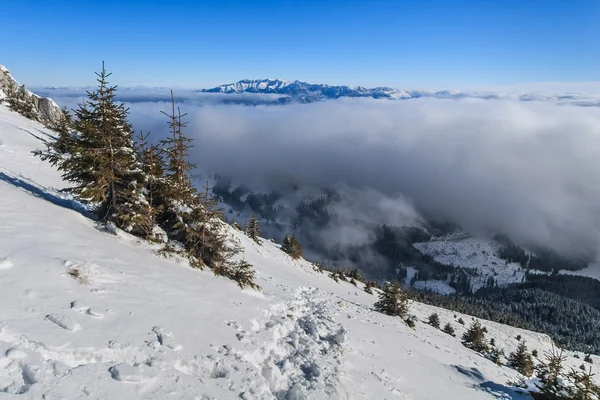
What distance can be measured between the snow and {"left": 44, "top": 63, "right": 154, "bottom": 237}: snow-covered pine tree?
123 cm

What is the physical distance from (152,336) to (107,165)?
11172 millimetres

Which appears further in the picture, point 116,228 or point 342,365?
point 116,228

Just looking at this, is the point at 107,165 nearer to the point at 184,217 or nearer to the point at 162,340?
the point at 184,217

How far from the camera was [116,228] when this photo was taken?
17.1 meters

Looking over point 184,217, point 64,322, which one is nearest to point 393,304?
point 184,217

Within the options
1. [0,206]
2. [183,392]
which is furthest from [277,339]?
[0,206]

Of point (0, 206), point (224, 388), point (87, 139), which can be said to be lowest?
point (224, 388)

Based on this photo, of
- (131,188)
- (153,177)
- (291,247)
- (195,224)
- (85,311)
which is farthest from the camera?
(291,247)

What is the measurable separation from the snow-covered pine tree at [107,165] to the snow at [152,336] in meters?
1.23

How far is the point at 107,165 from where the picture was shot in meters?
16.8

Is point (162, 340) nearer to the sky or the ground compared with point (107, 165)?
nearer to the ground

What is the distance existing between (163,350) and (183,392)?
1566 mm

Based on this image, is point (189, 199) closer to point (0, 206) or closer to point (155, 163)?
point (155, 163)

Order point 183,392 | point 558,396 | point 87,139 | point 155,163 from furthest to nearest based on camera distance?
1. point 155,163
2. point 87,139
3. point 558,396
4. point 183,392
